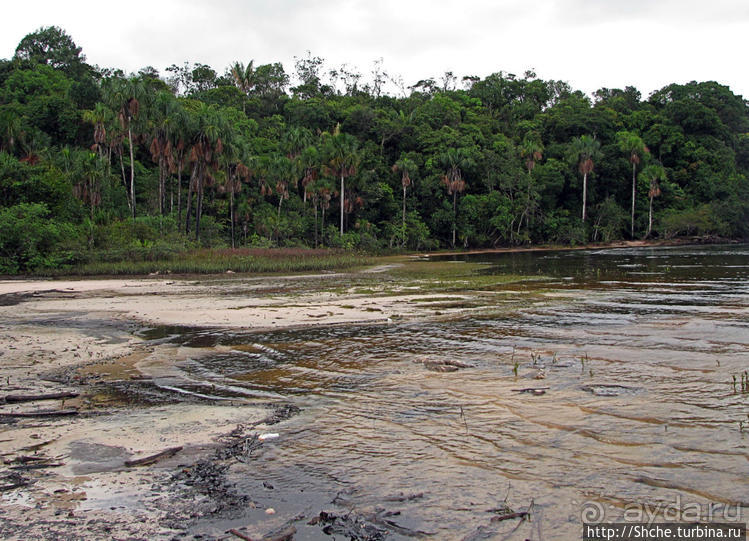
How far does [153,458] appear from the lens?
638cm

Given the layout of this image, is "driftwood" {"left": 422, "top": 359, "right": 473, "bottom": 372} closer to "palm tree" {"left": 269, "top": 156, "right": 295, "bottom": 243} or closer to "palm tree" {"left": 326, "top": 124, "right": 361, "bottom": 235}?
"palm tree" {"left": 269, "top": 156, "right": 295, "bottom": 243}

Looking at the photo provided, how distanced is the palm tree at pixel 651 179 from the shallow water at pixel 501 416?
62588 mm

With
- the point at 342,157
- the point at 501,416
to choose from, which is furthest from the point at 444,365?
the point at 342,157

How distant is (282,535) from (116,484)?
6.66 ft

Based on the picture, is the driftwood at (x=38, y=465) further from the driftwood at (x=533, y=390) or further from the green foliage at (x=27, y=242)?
the green foliage at (x=27, y=242)

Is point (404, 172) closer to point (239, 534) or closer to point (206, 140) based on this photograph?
point (206, 140)

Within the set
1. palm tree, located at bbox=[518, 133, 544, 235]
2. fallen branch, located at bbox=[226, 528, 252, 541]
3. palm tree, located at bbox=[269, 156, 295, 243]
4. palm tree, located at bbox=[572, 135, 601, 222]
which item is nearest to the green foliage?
palm tree, located at bbox=[269, 156, 295, 243]

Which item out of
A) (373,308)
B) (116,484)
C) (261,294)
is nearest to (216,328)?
(373,308)

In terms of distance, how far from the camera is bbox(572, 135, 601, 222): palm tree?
72.8 metres

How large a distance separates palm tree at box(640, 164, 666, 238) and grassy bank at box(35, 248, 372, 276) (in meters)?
45.5

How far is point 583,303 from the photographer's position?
790 inches

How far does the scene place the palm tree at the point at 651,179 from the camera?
7200cm

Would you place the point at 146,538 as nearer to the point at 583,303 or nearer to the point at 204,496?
the point at 204,496

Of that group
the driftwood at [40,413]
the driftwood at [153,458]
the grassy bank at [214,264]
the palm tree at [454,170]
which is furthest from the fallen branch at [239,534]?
the palm tree at [454,170]
